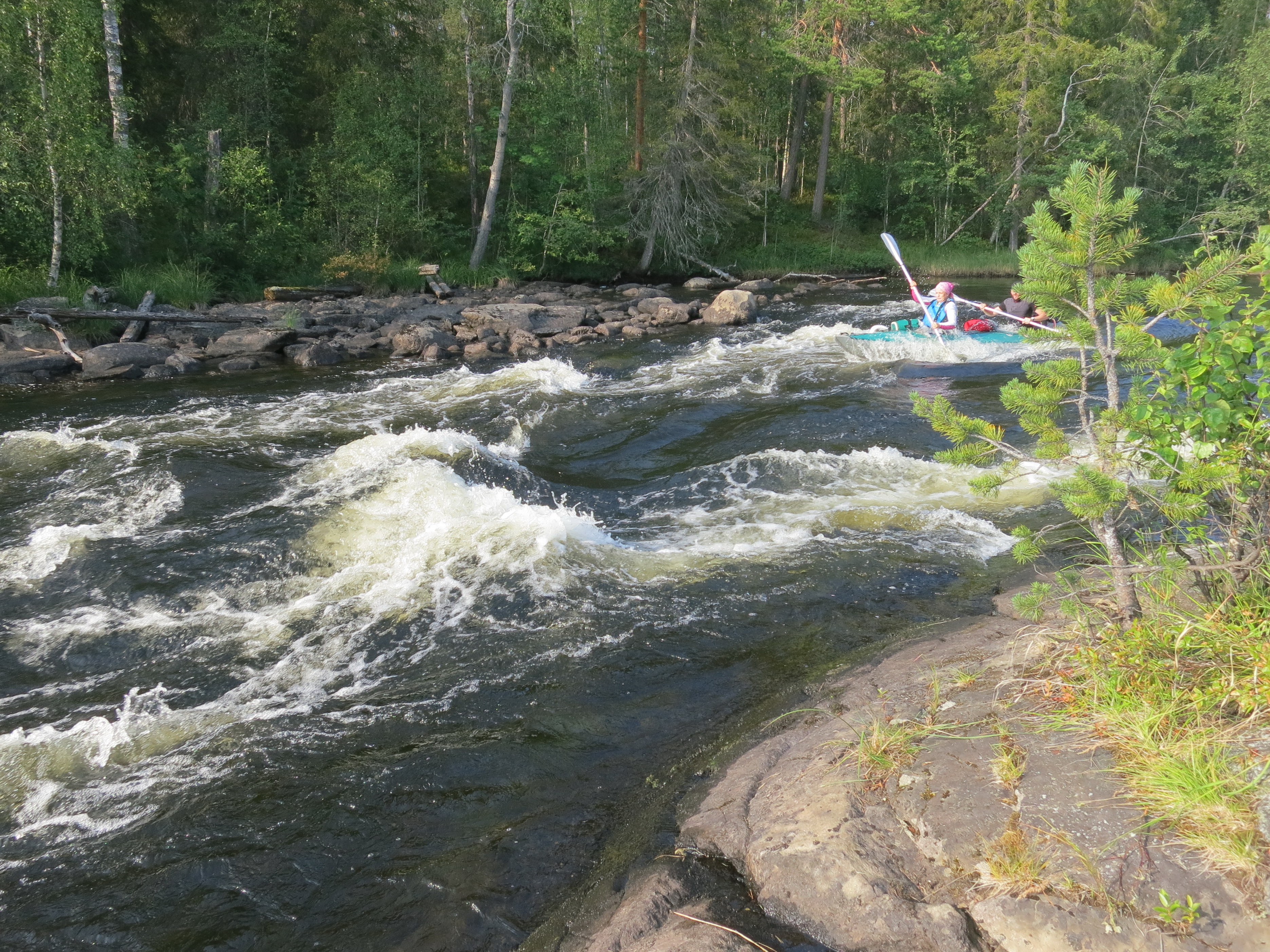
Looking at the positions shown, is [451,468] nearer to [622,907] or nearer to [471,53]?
[622,907]

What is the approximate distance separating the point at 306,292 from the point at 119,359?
247 inches

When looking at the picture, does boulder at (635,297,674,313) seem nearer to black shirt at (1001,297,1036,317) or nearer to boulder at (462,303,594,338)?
boulder at (462,303,594,338)

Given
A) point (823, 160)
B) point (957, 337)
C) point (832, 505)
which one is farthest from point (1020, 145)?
point (832, 505)

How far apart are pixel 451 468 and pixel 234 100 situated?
64.5ft

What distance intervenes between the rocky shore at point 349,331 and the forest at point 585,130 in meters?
2.00

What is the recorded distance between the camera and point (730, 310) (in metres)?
17.6

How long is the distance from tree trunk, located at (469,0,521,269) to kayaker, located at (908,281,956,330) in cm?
1239

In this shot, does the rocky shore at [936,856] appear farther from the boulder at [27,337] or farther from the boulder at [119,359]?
the boulder at [27,337]

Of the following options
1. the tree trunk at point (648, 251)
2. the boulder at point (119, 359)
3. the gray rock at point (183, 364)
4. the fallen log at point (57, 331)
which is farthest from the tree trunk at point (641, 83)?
the fallen log at point (57, 331)

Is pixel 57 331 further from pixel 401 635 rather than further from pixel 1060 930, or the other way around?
pixel 1060 930

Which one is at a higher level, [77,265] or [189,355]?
[77,265]

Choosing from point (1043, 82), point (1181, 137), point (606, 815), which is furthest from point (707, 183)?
point (606, 815)

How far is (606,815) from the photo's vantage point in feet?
11.3

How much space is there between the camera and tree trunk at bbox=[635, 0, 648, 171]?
22812mm
